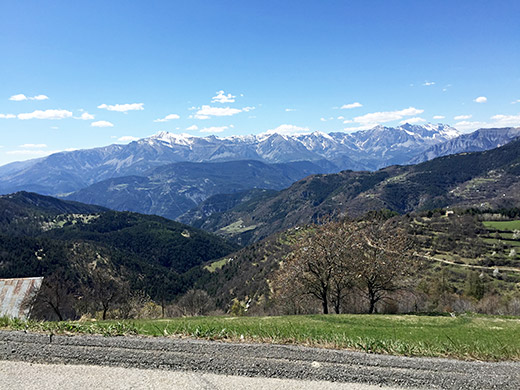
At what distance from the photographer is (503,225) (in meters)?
136

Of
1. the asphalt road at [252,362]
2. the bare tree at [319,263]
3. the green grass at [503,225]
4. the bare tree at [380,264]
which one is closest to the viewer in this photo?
the asphalt road at [252,362]

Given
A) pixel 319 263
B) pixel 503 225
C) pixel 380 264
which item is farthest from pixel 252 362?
pixel 503 225

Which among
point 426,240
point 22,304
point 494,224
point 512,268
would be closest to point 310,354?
point 22,304

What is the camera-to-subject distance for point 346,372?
30.6ft

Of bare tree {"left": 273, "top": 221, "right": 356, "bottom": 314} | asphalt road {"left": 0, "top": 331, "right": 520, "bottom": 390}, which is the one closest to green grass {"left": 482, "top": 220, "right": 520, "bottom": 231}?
bare tree {"left": 273, "top": 221, "right": 356, "bottom": 314}

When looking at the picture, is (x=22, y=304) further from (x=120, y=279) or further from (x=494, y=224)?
(x=494, y=224)

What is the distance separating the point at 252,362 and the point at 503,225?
165028 millimetres

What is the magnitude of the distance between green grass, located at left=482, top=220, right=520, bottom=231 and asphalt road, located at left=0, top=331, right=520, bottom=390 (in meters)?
155

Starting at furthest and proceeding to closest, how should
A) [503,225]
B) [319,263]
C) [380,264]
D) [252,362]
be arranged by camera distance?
[503,225]
[319,263]
[380,264]
[252,362]

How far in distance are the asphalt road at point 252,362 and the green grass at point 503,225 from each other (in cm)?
15471

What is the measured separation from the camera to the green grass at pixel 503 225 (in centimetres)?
13175

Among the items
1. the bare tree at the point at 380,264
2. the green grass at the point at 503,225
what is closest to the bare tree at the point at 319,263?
the bare tree at the point at 380,264

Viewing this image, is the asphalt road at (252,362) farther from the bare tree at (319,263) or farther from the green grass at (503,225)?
the green grass at (503,225)

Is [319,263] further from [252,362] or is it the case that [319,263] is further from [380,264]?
[252,362]
